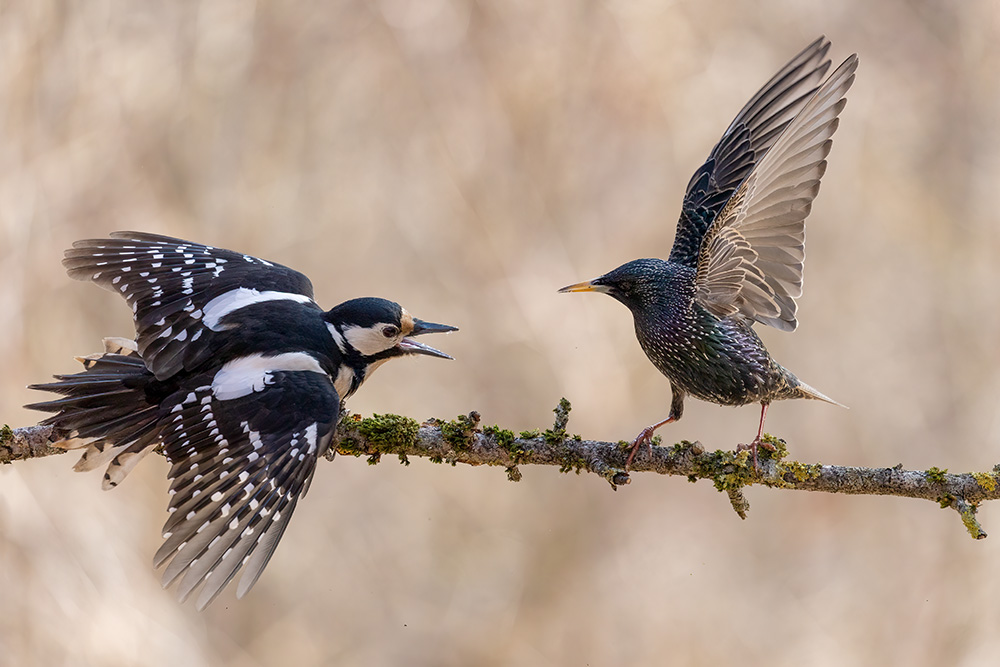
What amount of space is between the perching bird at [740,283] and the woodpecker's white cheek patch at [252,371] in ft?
2.87

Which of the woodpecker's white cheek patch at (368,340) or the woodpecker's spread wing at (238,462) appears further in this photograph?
the woodpecker's white cheek patch at (368,340)

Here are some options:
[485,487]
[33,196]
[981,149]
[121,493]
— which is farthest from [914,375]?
[33,196]

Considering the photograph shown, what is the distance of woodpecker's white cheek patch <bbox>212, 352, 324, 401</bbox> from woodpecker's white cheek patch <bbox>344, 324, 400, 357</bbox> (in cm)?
19

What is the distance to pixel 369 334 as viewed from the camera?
3066mm

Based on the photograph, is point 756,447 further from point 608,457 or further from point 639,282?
point 639,282

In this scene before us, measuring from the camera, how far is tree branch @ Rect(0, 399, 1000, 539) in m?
2.71

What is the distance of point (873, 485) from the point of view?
2695 millimetres

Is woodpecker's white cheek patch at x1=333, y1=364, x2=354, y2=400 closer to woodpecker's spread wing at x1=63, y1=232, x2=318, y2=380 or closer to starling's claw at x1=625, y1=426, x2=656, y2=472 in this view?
woodpecker's spread wing at x1=63, y1=232, x2=318, y2=380

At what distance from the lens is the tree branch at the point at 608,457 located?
271 centimetres

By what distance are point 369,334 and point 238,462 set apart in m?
0.66


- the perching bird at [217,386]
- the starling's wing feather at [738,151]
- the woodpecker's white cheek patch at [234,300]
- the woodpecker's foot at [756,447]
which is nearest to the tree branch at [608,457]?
the woodpecker's foot at [756,447]

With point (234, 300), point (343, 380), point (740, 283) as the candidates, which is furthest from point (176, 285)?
point (740, 283)

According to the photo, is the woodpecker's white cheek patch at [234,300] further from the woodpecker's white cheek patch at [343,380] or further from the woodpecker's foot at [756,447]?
the woodpecker's foot at [756,447]

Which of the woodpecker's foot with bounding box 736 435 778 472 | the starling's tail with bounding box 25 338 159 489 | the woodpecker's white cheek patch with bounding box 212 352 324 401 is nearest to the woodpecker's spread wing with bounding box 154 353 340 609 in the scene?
the woodpecker's white cheek patch with bounding box 212 352 324 401
